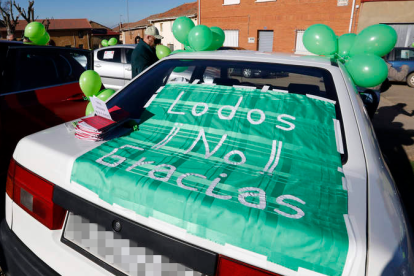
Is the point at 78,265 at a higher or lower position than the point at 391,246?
lower

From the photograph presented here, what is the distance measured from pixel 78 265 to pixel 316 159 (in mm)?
1201

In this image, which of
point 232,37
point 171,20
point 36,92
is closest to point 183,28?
point 36,92

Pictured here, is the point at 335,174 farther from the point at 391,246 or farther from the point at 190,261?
the point at 190,261

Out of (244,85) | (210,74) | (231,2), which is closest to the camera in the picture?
(244,85)

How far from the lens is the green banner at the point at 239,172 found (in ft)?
2.94

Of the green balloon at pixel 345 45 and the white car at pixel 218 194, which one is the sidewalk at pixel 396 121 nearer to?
the green balloon at pixel 345 45

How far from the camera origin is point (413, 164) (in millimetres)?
4422

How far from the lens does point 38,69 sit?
10.8ft

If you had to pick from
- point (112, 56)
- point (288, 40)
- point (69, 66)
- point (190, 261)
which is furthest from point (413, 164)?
point (288, 40)

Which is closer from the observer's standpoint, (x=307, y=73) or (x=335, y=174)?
(x=335, y=174)

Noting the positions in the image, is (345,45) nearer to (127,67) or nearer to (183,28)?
(183,28)

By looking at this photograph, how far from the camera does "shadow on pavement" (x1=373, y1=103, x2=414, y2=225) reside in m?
3.56

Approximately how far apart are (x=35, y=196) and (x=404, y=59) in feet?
50.8

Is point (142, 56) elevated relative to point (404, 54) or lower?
lower
